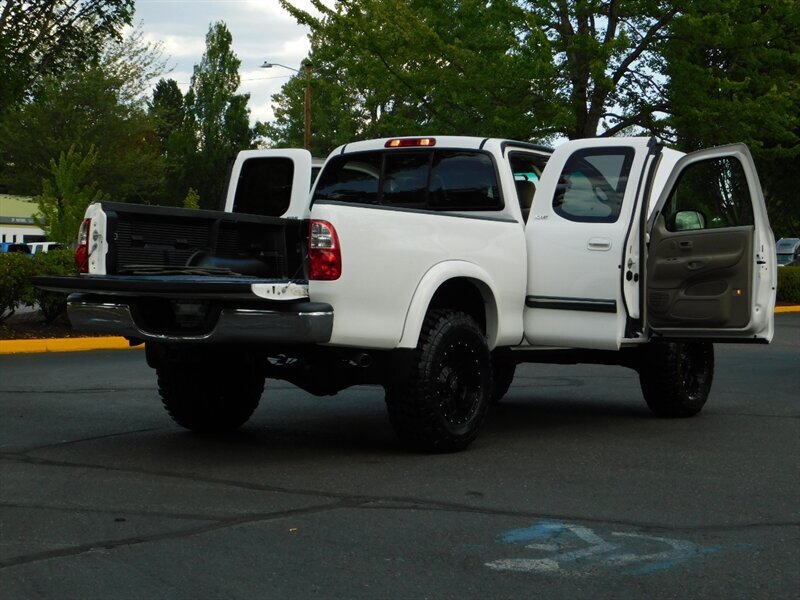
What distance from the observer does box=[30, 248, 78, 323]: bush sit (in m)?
17.0

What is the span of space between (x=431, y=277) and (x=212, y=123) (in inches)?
2151

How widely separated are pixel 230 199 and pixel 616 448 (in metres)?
3.77

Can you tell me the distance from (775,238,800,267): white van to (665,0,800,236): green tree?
23.7 m

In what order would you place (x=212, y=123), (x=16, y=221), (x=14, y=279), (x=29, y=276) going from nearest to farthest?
(x=29, y=276)
(x=14, y=279)
(x=212, y=123)
(x=16, y=221)

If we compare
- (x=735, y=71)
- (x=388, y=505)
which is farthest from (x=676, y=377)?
(x=735, y=71)

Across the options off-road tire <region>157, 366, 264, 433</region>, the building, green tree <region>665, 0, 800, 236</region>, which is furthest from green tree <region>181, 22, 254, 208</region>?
off-road tire <region>157, 366, 264, 433</region>

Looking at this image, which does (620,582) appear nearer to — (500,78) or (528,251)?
(528,251)

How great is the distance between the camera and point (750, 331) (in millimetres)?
8695

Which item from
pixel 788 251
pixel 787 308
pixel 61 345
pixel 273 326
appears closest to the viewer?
pixel 273 326

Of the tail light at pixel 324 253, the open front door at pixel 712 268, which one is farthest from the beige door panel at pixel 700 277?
the tail light at pixel 324 253

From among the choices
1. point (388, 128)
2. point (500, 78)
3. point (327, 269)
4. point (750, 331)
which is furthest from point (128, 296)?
point (388, 128)

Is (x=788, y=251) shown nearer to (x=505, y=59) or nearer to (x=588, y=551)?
(x=505, y=59)

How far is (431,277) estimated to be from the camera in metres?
7.57

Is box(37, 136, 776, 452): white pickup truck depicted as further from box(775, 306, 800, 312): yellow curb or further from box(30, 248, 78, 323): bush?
box(775, 306, 800, 312): yellow curb
